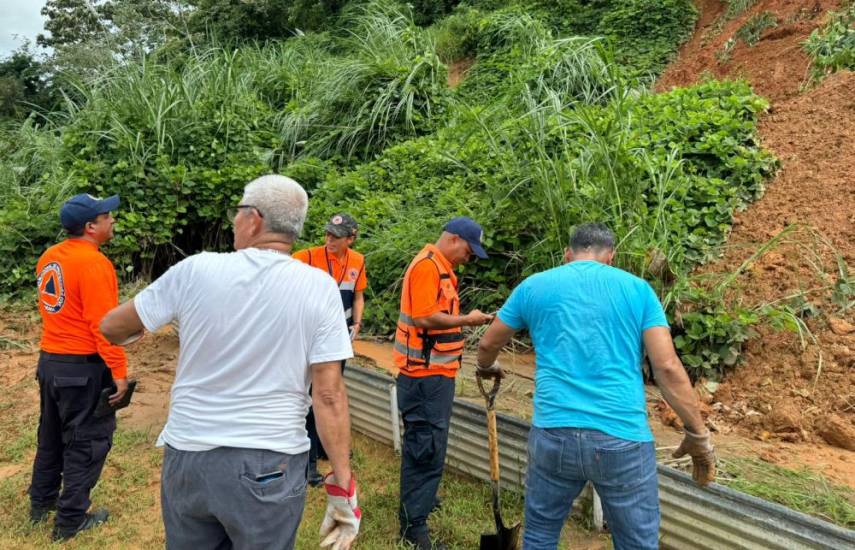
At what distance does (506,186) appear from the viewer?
19.3 ft

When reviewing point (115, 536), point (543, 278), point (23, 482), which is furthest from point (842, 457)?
point (23, 482)

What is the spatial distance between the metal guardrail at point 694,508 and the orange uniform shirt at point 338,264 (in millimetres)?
1148

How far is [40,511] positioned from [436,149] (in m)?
5.86

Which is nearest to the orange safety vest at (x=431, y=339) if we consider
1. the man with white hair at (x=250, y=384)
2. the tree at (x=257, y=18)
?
the man with white hair at (x=250, y=384)

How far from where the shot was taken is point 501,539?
3.03m

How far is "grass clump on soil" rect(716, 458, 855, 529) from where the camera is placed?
2.87 metres

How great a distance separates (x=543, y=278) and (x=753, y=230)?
3746 millimetres

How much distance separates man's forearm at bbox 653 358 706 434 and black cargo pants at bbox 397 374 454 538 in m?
1.22

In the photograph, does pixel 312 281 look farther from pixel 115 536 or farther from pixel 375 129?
pixel 375 129

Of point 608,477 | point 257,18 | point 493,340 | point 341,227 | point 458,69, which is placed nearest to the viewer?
point 608,477

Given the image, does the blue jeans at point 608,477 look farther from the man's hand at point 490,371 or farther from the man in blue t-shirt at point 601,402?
the man's hand at point 490,371

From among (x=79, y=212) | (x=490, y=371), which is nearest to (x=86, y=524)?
(x=79, y=212)

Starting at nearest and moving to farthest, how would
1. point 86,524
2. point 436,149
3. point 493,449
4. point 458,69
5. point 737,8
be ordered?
point 493,449 → point 86,524 → point 436,149 → point 737,8 → point 458,69

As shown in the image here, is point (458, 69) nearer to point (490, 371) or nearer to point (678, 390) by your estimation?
point (490, 371)
